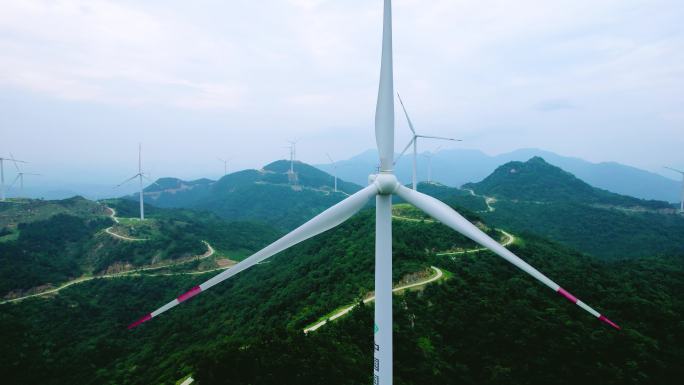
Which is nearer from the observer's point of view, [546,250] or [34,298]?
[546,250]

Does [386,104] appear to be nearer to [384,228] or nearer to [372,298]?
[384,228]

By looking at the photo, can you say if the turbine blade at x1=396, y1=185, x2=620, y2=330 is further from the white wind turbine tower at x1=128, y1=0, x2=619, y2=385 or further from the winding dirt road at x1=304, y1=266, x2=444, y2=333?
the winding dirt road at x1=304, y1=266, x2=444, y2=333

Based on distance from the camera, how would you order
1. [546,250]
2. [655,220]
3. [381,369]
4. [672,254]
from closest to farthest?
[381,369], [546,250], [672,254], [655,220]

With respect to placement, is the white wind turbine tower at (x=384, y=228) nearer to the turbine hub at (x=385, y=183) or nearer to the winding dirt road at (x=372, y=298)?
the turbine hub at (x=385, y=183)

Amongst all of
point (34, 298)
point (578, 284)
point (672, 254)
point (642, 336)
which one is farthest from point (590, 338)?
point (34, 298)

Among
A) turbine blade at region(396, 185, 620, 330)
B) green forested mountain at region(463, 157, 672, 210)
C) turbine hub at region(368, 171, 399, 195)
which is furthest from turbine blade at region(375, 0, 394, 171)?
green forested mountain at region(463, 157, 672, 210)

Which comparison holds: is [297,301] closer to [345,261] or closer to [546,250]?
[345,261]
